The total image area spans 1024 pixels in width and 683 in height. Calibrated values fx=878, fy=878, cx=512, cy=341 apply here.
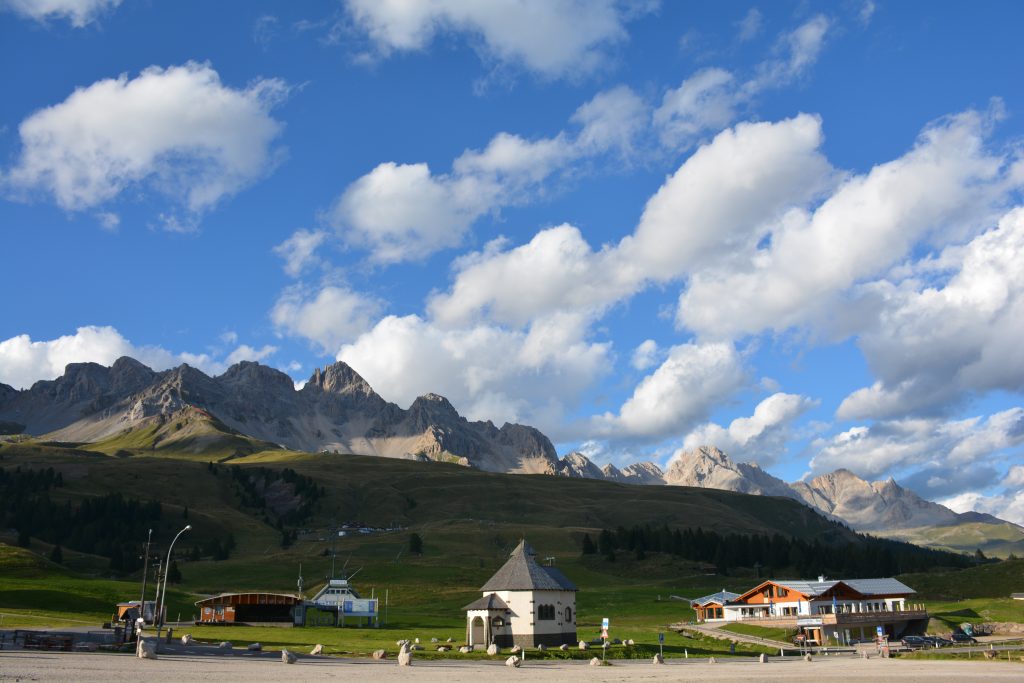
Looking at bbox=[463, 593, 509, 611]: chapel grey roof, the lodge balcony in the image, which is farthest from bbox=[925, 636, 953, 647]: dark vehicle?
bbox=[463, 593, 509, 611]: chapel grey roof

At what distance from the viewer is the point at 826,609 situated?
4360 inches

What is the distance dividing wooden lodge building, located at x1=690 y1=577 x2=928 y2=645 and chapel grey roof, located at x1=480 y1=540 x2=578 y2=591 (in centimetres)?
3035

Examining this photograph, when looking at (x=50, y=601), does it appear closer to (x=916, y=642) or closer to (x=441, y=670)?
(x=441, y=670)

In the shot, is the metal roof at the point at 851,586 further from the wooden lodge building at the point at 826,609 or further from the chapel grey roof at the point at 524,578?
the chapel grey roof at the point at 524,578

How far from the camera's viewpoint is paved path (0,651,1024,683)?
42.9m

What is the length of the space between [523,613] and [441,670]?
28.0 m

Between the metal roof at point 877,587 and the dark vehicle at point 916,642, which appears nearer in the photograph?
the dark vehicle at point 916,642

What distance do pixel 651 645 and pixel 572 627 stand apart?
397 inches

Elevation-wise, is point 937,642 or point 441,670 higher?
point 441,670

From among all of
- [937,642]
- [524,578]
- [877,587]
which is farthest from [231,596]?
[877,587]

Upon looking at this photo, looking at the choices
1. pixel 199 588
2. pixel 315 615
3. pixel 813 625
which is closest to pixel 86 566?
pixel 199 588

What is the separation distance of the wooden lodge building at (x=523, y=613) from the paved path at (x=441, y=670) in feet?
48.4

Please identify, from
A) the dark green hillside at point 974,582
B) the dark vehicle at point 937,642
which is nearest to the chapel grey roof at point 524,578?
the dark vehicle at point 937,642

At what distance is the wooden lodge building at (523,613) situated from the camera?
264 feet
